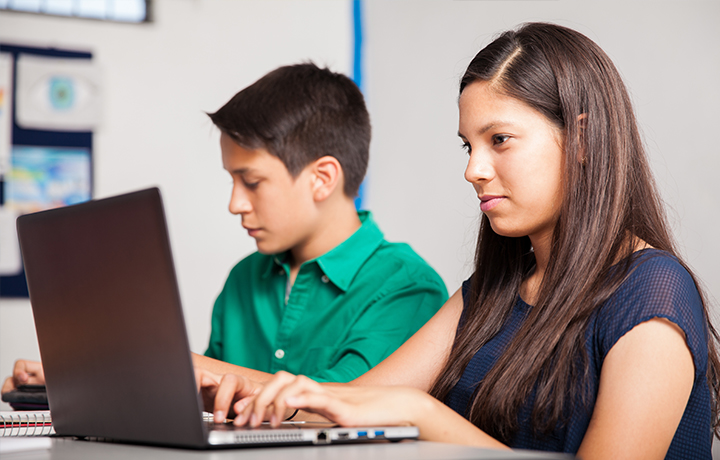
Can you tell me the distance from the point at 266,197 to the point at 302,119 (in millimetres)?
200

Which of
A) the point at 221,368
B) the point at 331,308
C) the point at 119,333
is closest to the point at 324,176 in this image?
the point at 331,308

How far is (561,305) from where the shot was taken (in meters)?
0.89

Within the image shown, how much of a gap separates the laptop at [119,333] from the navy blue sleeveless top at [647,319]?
0.28 meters

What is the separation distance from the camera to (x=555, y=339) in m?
0.86

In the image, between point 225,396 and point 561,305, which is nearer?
point 225,396

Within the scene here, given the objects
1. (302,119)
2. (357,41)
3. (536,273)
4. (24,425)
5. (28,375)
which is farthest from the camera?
(357,41)

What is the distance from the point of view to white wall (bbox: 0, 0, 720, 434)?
1957 millimetres

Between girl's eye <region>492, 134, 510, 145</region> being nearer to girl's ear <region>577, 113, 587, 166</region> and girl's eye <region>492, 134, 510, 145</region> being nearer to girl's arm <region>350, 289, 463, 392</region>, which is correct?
girl's ear <region>577, 113, 587, 166</region>

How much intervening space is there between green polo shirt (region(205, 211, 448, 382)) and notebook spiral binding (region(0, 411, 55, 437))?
1.77 feet

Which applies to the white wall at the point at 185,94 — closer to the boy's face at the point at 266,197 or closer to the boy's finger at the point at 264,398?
the boy's face at the point at 266,197

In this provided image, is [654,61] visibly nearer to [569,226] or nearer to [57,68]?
[569,226]

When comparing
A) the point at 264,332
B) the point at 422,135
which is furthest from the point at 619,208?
the point at 422,135

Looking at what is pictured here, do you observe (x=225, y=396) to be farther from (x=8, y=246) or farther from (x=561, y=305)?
(x=8, y=246)

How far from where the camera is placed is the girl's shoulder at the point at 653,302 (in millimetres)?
768
